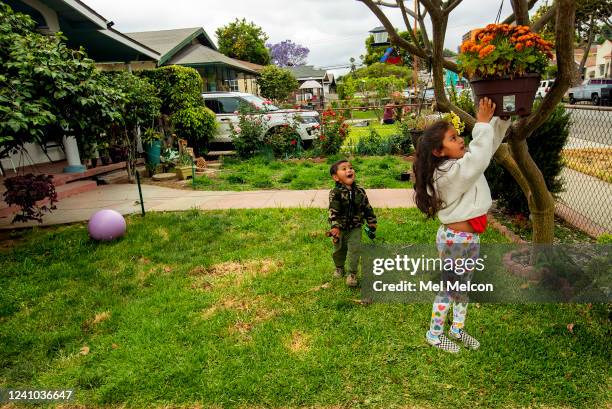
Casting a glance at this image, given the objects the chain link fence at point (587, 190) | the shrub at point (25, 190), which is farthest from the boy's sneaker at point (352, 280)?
the shrub at point (25, 190)

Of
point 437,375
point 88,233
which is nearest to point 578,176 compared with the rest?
point 437,375

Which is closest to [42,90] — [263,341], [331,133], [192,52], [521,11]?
[263,341]

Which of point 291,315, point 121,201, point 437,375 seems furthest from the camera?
point 121,201

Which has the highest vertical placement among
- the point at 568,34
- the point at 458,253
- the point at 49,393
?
the point at 568,34

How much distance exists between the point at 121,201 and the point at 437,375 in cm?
662

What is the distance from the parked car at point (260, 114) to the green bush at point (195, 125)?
568mm

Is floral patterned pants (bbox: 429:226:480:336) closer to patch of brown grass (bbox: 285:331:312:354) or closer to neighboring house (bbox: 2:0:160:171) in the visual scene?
patch of brown grass (bbox: 285:331:312:354)

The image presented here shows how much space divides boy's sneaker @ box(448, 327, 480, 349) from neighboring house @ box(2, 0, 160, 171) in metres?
7.21

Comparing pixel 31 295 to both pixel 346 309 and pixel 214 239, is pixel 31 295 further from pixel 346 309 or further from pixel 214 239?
pixel 346 309

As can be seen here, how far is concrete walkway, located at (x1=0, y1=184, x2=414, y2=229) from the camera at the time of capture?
6543mm

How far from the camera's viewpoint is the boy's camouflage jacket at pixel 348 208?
11.6 feet

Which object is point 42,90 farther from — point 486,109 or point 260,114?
point 260,114

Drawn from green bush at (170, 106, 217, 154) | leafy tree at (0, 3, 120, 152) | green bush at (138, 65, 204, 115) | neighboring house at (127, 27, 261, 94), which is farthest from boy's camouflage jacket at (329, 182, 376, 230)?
neighboring house at (127, 27, 261, 94)

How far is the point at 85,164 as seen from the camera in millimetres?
10055
